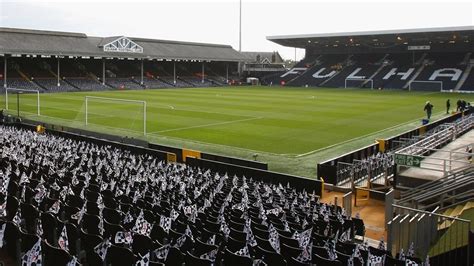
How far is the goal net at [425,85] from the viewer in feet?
209

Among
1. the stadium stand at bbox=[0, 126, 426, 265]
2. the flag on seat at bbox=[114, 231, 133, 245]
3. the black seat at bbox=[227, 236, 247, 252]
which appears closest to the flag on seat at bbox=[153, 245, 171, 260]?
the stadium stand at bbox=[0, 126, 426, 265]

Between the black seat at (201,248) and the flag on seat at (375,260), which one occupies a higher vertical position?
the black seat at (201,248)

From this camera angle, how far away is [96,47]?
214 ft

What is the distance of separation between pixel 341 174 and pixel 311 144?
24.7ft

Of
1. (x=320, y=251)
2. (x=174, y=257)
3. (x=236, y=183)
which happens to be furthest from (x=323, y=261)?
(x=236, y=183)

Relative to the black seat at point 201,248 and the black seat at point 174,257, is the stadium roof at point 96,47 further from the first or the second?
→ the black seat at point 174,257

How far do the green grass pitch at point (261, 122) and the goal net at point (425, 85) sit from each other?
17.5 m

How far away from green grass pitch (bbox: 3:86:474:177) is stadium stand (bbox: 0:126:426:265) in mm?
8098

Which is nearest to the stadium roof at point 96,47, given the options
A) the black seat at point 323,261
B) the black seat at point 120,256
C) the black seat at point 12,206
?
the black seat at point 12,206

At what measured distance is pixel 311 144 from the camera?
2427 cm

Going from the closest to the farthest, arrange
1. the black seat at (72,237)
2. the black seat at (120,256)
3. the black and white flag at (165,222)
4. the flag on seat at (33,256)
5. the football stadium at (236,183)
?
1. the flag on seat at (33,256)
2. the black seat at (120,256)
3. the black seat at (72,237)
4. the football stadium at (236,183)
5. the black and white flag at (165,222)

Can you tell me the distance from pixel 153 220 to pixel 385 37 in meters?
63.5

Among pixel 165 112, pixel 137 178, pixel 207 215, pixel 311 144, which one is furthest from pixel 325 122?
pixel 207 215

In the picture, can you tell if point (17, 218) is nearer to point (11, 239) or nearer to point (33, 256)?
point (11, 239)
